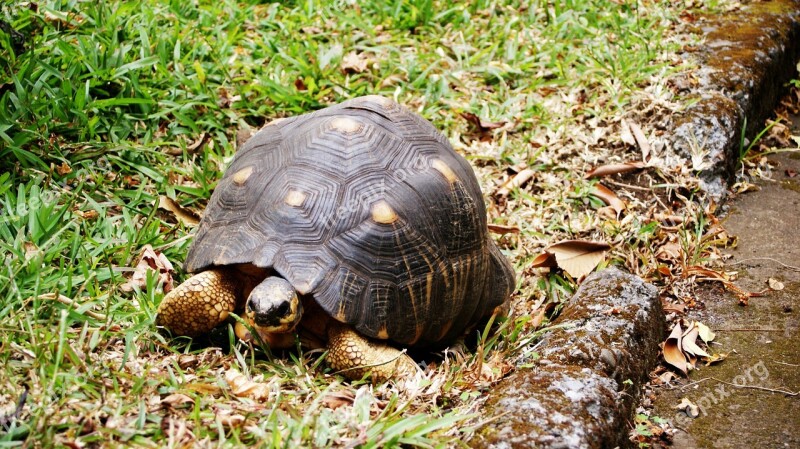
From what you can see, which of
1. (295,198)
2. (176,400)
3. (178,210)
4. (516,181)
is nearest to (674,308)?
(516,181)

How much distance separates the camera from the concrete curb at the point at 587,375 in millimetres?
2656

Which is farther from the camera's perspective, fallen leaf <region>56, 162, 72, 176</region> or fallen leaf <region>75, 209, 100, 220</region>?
fallen leaf <region>56, 162, 72, 176</region>

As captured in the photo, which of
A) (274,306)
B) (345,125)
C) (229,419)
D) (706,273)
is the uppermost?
(345,125)

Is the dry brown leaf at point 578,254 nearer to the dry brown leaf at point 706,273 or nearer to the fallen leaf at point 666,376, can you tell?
the dry brown leaf at point 706,273

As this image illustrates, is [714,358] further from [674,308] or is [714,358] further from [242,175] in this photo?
[242,175]

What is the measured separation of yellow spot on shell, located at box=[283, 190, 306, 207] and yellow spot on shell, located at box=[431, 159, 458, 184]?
66cm

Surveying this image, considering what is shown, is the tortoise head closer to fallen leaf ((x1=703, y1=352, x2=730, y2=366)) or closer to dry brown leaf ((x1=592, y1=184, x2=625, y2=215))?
fallen leaf ((x1=703, y1=352, x2=730, y2=366))

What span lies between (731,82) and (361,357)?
3781 millimetres

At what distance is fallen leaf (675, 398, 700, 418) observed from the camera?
3.27 meters

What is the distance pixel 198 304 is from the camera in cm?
313

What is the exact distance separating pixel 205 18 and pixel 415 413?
150 inches

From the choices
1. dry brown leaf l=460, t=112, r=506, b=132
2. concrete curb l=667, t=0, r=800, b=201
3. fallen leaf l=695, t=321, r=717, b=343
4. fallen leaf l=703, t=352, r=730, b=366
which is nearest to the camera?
fallen leaf l=703, t=352, r=730, b=366

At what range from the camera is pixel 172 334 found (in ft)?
10.7

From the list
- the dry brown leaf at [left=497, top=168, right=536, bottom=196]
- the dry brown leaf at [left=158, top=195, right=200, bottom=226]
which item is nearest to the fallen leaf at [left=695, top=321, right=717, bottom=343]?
the dry brown leaf at [left=497, top=168, right=536, bottom=196]
